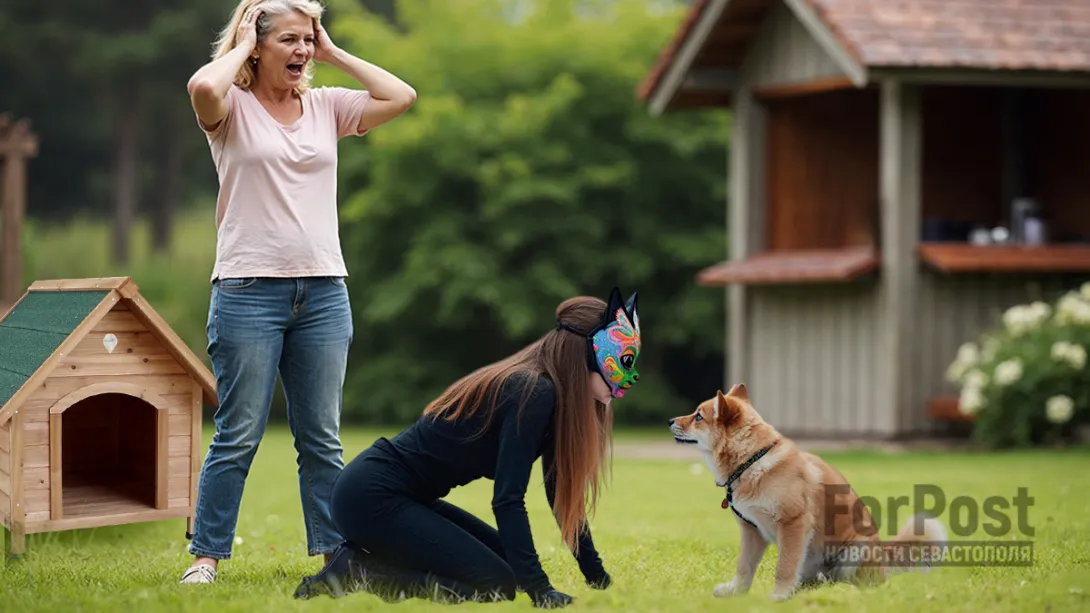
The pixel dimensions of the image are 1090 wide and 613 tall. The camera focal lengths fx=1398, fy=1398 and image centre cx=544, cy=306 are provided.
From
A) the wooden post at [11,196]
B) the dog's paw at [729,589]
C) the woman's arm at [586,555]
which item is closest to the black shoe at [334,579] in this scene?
the woman's arm at [586,555]

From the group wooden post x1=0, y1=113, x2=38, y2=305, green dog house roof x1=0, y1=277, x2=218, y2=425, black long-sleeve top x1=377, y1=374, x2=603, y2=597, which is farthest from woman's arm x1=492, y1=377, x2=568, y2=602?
wooden post x1=0, y1=113, x2=38, y2=305

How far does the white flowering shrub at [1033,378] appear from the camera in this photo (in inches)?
498

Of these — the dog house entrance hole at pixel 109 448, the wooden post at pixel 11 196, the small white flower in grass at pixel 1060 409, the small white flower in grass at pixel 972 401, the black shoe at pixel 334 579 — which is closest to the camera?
the black shoe at pixel 334 579

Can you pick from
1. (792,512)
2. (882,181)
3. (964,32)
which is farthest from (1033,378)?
(792,512)

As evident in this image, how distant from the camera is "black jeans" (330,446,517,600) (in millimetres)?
5145

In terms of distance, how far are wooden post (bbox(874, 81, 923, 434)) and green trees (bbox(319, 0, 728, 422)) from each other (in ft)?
21.8

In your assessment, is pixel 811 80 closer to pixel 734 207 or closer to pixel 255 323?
pixel 734 207

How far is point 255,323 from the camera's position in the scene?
5.45 m

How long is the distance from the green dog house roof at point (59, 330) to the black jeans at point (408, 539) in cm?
101

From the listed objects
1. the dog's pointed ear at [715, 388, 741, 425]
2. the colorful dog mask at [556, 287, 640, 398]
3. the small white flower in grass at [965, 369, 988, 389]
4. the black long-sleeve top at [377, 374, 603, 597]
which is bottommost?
the small white flower in grass at [965, 369, 988, 389]

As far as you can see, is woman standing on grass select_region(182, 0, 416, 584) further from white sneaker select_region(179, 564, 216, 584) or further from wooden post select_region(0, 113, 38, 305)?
wooden post select_region(0, 113, 38, 305)

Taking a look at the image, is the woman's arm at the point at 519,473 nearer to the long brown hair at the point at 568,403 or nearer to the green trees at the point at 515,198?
the long brown hair at the point at 568,403

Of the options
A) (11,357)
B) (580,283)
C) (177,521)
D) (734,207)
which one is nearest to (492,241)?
(580,283)

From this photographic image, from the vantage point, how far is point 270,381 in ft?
18.3
